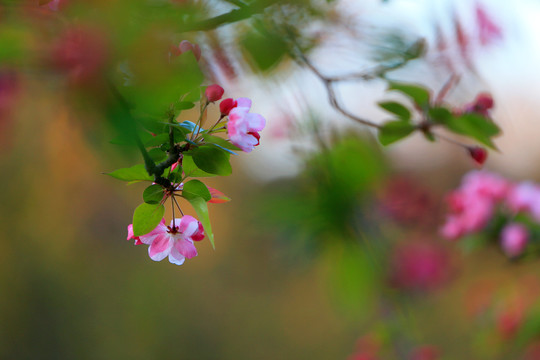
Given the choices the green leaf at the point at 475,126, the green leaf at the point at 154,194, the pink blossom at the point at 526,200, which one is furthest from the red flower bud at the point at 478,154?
the pink blossom at the point at 526,200

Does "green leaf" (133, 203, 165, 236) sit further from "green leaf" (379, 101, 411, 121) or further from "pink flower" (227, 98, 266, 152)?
"green leaf" (379, 101, 411, 121)

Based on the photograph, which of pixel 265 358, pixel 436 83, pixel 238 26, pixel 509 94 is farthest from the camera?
pixel 265 358

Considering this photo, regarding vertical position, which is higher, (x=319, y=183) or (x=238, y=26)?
(x=238, y=26)

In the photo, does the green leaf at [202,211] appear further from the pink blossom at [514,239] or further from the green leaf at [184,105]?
the pink blossom at [514,239]

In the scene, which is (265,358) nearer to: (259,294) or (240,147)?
(259,294)

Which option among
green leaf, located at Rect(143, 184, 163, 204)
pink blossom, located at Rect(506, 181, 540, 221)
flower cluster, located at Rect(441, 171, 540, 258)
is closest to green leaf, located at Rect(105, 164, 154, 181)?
green leaf, located at Rect(143, 184, 163, 204)

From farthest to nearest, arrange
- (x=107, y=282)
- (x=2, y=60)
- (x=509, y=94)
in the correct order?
(x=107, y=282)
(x=509, y=94)
(x=2, y=60)

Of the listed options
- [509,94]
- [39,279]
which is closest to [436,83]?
[509,94]
